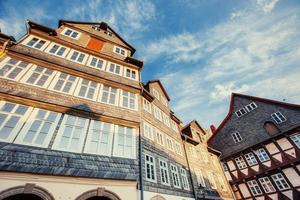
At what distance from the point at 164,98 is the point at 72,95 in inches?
456

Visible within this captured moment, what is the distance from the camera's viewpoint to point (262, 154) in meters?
20.2

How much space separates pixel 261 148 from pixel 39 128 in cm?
2374

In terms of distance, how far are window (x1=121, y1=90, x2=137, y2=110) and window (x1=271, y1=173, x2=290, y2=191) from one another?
1829cm

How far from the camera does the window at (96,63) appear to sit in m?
13.0

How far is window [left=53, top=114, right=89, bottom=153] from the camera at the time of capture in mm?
8141

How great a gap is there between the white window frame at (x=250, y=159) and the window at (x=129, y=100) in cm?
1810

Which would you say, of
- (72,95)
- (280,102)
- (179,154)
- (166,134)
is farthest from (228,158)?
(72,95)

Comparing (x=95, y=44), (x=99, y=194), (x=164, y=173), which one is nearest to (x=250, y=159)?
(x=164, y=173)

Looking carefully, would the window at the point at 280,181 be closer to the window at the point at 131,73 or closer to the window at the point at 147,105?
the window at the point at 147,105

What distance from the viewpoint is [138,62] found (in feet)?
50.5

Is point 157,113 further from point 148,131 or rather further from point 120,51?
point 120,51

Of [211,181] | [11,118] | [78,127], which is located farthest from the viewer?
[211,181]

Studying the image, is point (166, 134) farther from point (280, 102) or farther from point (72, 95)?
point (280, 102)

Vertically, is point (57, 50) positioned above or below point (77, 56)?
below
